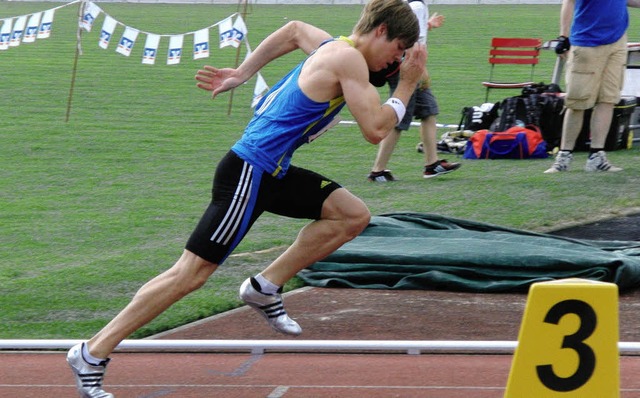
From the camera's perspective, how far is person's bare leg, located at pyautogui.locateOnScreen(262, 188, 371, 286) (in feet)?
18.0

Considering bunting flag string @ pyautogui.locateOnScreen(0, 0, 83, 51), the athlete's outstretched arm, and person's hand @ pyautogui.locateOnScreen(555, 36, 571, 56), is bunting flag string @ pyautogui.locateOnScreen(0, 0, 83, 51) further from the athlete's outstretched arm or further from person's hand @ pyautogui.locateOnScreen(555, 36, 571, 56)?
the athlete's outstretched arm

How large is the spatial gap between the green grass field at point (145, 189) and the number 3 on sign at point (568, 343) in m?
2.57

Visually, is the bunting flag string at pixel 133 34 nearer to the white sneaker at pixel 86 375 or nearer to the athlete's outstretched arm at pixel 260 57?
the athlete's outstretched arm at pixel 260 57

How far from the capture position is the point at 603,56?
10.7 metres

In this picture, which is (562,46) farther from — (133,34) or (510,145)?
(133,34)

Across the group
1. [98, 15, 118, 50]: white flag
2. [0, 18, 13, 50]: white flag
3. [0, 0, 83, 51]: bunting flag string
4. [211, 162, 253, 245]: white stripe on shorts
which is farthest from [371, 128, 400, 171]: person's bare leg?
[0, 18, 13, 50]: white flag

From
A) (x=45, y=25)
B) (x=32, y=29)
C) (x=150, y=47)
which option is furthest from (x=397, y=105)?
(x=32, y=29)

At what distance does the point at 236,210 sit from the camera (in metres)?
5.07

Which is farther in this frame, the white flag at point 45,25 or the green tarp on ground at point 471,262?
the white flag at point 45,25

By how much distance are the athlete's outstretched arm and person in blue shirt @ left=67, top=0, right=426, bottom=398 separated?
46 cm

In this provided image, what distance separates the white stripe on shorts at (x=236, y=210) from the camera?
5.00 meters

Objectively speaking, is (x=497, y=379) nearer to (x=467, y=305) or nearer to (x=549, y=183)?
(x=467, y=305)

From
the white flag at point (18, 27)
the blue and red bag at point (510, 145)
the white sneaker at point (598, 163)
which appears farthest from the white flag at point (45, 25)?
the white sneaker at point (598, 163)

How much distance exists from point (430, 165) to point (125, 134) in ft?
17.2
